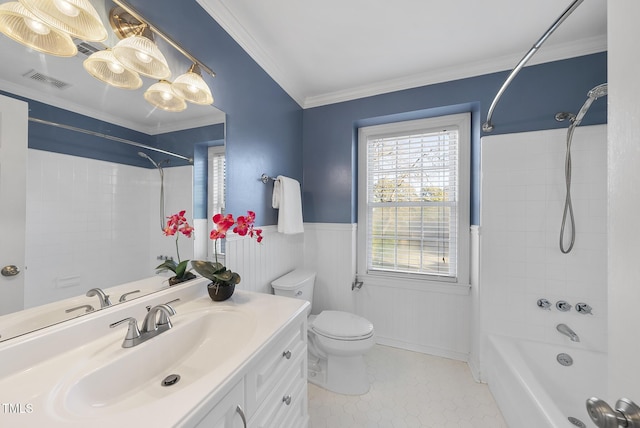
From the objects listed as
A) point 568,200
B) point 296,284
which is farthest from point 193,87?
point 568,200

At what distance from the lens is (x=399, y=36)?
1.55 metres

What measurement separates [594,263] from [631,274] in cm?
171

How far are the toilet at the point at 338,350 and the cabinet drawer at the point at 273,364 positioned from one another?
548mm

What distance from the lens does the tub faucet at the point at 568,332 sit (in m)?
1.48

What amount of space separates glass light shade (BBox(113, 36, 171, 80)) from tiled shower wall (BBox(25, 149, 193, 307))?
1.28 feet

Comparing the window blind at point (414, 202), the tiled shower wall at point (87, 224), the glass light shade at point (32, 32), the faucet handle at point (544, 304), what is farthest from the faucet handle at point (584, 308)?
the glass light shade at point (32, 32)

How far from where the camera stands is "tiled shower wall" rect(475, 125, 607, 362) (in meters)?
1.54

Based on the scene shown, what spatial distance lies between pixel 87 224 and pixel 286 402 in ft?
3.32

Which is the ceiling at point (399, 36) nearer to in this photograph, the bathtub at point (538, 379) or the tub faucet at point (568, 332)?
the tub faucet at point (568, 332)

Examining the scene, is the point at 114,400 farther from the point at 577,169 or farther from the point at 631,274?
the point at 577,169

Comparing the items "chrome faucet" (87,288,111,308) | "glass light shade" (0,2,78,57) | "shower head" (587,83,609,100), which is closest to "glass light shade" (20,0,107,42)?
"glass light shade" (0,2,78,57)

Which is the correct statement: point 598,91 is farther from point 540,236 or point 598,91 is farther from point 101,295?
point 101,295

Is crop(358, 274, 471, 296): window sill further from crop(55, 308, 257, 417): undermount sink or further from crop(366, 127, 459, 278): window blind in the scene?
crop(55, 308, 257, 417): undermount sink

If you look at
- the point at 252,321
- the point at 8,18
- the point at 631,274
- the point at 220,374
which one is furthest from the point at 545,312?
the point at 8,18
